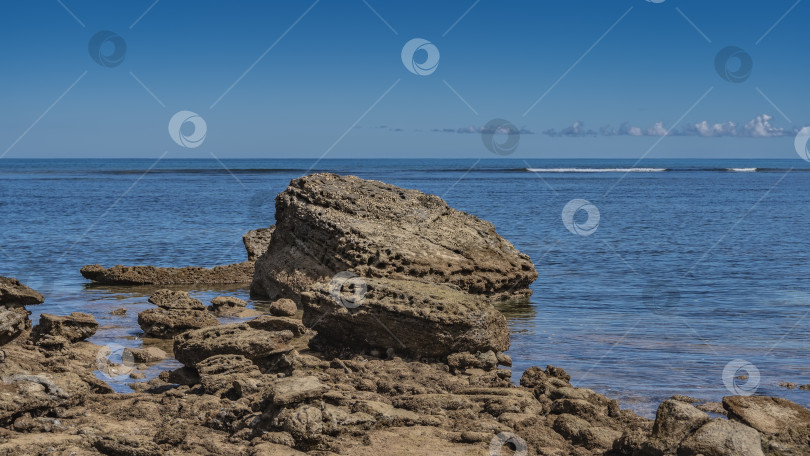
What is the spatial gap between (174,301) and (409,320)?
5346mm

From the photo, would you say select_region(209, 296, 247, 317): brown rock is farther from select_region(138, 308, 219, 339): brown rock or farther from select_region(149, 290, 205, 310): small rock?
select_region(138, 308, 219, 339): brown rock

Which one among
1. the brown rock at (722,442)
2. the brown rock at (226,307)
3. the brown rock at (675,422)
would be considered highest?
the brown rock at (226,307)

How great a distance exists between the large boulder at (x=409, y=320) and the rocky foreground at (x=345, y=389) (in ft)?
0.07

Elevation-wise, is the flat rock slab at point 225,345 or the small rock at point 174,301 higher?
the small rock at point 174,301

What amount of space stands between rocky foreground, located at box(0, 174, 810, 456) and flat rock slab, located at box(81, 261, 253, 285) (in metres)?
4.22

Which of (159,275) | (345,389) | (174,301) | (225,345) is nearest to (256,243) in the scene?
(159,275)

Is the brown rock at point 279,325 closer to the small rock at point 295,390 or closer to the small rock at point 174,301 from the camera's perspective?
the small rock at point 174,301

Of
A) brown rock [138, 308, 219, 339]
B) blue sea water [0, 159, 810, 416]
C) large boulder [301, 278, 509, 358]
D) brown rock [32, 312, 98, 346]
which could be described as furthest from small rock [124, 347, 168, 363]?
large boulder [301, 278, 509, 358]

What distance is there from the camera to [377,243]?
15.0 m

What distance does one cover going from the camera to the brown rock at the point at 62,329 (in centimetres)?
1118

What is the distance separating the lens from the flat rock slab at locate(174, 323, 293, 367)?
10219mm

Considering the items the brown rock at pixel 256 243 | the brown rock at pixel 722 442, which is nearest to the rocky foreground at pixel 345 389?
the brown rock at pixel 722 442

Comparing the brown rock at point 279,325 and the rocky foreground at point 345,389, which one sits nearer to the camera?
the rocky foreground at point 345,389

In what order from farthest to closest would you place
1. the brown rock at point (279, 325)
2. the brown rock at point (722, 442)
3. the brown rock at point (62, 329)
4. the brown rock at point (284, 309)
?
the brown rock at point (284, 309) → the brown rock at point (279, 325) → the brown rock at point (62, 329) → the brown rock at point (722, 442)
